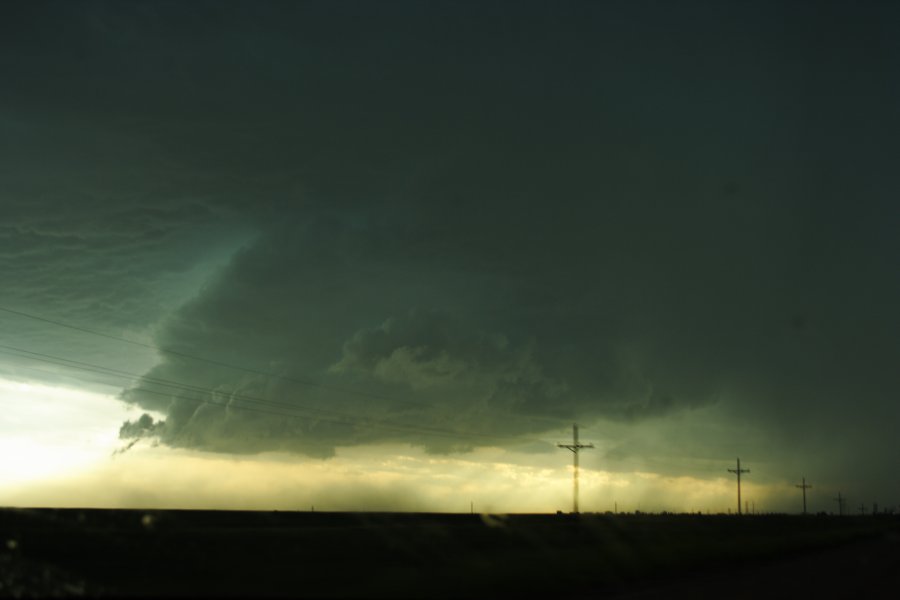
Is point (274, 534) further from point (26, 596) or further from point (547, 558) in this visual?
point (26, 596)

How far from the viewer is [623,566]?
28781 millimetres

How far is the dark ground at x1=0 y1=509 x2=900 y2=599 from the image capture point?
20.8 metres

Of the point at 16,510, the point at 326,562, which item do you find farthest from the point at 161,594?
the point at 16,510

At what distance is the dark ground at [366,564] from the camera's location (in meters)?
20.8

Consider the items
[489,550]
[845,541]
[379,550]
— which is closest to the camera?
[379,550]

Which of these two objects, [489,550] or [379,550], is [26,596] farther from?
[489,550]

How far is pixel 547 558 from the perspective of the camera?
29.8 meters

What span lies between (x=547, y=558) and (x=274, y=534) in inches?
736

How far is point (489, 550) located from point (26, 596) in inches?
1038

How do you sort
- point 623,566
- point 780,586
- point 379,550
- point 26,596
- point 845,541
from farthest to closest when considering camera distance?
point 845,541 → point 379,550 → point 623,566 → point 780,586 → point 26,596

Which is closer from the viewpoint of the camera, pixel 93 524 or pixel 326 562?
pixel 326 562

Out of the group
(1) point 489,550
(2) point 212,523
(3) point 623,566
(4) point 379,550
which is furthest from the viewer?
(2) point 212,523

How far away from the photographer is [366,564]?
30391 mm

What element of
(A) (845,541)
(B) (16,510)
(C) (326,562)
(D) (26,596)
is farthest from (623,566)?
(A) (845,541)
